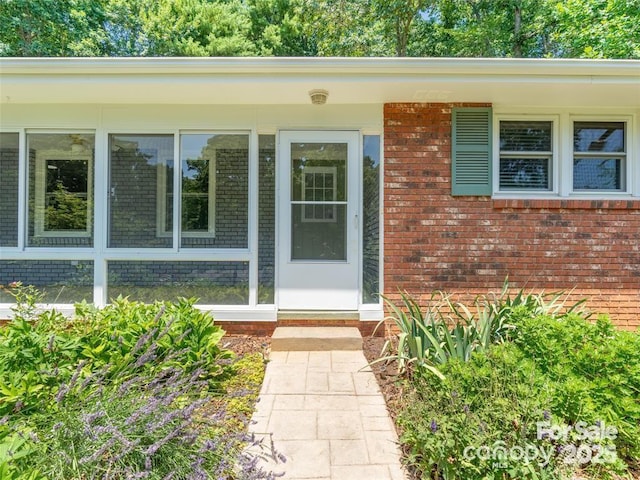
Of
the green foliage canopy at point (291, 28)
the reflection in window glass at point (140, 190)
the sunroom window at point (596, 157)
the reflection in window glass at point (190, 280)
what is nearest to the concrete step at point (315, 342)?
the reflection in window glass at point (190, 280)

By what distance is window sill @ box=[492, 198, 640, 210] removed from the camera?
402 centimetres

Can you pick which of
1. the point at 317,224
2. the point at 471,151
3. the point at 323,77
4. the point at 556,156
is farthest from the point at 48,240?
the point at 556,156

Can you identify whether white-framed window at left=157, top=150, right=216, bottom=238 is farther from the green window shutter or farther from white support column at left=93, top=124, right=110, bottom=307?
the green window shutter

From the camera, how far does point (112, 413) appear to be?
184 centimetres

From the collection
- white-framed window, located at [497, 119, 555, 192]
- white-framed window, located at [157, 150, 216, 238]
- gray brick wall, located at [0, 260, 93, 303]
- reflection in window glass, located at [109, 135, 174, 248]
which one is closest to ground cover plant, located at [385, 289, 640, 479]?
white-framed window, located at [497, 119, 555, 192]

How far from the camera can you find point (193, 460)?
5.81ft

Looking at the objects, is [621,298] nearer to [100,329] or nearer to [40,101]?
[100,329]

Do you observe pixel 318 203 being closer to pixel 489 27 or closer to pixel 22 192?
pixel 22 192

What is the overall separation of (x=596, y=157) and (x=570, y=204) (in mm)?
641

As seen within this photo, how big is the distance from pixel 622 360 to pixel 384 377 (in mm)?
1601

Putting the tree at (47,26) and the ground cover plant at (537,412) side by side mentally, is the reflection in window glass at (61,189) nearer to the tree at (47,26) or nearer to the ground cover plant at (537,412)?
the ground cover plant at (537,412)

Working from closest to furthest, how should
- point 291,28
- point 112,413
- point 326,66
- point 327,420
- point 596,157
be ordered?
1. point 112,413
2. point 327,420
3. point 326,66
4. point 596,157
5. point 291,28

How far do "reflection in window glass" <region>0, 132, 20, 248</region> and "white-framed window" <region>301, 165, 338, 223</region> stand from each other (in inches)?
125

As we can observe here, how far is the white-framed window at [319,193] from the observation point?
4.15 meters
